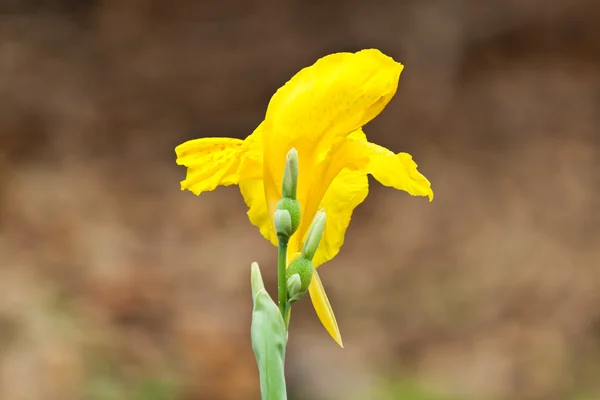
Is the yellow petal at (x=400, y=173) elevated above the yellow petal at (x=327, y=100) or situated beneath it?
situated beneath

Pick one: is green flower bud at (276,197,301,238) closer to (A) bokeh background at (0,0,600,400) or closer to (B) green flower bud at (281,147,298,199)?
(B) green flower bud at (281,147,298,199)

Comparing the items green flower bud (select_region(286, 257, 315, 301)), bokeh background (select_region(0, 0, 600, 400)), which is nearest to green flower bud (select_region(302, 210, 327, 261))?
green flower bud (select_region(286, 257, 315, 301))

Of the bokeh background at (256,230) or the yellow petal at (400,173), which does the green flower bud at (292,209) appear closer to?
the yellow petal at (400,173)

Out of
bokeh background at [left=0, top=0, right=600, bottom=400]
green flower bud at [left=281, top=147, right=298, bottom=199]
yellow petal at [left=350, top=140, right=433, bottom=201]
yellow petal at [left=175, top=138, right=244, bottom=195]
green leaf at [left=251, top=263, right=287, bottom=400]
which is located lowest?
green leaf at [left=251, top=263, right=287, bottom=400]

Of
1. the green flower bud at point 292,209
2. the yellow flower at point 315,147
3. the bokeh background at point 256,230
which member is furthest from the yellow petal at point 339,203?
the bokeh background at point 256,230

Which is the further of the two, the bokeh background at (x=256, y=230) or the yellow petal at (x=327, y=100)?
the bokeh background at (x=256, y=230)

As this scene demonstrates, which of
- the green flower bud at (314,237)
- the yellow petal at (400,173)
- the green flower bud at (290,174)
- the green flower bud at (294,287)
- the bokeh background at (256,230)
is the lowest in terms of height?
the green flower bud at (294,287)

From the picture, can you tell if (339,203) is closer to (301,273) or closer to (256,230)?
(301,273)
